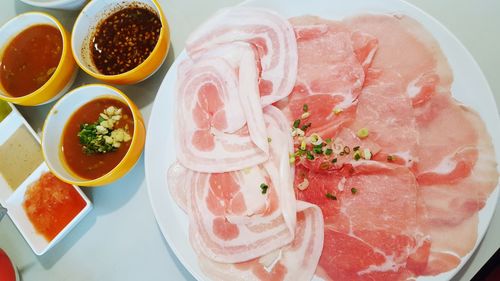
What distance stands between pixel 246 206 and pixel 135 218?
598mm

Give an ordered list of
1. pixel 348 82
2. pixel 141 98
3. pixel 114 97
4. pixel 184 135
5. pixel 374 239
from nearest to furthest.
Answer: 1. pixel 374 239
2. pixel 348 82
3. pixel 184 135
4. pixel 114 97
5. pixel 141 98

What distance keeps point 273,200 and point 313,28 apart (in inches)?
28.0

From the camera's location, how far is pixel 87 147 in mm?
1863

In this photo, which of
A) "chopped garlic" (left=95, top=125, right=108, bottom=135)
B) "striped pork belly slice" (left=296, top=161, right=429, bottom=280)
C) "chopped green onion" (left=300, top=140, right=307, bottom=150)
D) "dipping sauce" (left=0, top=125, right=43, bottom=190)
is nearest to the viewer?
"striped pork belly slice" (left=296, top=161, right=429, bottom=280)

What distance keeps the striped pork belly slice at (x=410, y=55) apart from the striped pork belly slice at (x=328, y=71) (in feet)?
0.18

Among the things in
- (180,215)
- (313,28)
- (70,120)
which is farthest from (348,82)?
(70,120)

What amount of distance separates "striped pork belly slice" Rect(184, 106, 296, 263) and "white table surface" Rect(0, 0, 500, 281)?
0.98 ft

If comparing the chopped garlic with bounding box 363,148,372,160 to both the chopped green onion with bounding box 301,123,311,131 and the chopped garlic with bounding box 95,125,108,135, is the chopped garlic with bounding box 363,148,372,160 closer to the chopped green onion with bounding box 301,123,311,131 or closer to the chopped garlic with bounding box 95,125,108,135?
the chopped green onion with bounding box 301,123,311,131

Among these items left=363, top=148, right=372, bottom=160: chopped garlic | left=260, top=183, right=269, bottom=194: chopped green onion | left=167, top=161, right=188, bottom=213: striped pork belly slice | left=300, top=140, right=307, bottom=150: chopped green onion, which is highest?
left=300, top=140, right=307, bottom=150: chopped green onion

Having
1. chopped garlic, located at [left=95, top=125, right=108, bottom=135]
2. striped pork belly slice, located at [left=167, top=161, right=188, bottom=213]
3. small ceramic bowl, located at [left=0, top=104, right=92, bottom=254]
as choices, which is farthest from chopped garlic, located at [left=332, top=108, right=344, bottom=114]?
small ceramic bowl, located at [left=0, top=104, right=92, bottom=254]

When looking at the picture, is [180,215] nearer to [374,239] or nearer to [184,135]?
[184,135]

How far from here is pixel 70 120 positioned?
6.19 feet

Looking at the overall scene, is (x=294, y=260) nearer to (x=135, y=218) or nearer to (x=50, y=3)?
(x=135, y=218)

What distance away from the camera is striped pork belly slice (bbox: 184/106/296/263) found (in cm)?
158
